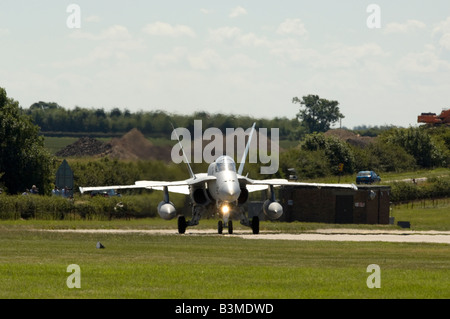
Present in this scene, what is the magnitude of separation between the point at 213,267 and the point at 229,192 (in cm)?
2029

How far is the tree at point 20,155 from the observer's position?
81.9m

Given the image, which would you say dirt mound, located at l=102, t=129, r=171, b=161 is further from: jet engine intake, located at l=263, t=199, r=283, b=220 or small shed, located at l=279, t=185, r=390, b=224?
small shed, located at l=279, t=185, r=390, b=224

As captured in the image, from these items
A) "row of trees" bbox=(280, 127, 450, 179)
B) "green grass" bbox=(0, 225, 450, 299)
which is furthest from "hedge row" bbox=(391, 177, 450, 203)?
"green grass" bbox=(0, 225, 450, 299)

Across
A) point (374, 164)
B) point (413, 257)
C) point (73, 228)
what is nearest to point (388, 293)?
point (413, 257)

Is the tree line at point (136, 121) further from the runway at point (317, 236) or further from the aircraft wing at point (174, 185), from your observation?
the runway at point (317, 236)

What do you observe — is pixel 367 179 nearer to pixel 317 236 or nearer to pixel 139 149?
pixel 139 149

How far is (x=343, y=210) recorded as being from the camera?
7662cm

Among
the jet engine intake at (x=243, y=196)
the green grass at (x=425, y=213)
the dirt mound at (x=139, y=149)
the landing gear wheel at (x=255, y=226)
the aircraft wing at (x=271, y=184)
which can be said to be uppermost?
the dirt mound at (x=139, y=149)

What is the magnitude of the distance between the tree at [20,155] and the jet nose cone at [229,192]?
36205 mm

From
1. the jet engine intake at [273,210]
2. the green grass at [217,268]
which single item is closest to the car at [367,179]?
the jet engine intake at [273,210]

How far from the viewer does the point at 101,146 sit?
60625 mm

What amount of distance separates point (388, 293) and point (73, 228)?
3444cm

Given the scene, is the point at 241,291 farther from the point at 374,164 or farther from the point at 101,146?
the point at 374,164
